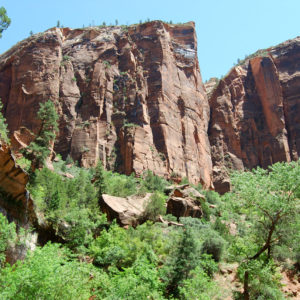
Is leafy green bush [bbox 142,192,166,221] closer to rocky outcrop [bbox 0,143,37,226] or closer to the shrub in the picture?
the shrub

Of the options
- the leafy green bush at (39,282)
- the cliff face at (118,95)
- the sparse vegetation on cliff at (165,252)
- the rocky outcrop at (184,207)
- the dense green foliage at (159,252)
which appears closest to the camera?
the leafy green bush at (39,282)

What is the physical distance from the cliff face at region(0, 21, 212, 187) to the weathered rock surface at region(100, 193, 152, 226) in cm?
2105

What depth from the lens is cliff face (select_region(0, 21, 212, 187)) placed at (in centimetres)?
5519

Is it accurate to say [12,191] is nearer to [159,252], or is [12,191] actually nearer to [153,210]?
[159,252]

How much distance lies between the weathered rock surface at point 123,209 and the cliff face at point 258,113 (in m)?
33.1

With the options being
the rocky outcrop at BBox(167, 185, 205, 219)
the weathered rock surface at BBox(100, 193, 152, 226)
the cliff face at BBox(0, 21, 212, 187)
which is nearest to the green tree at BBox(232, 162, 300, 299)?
the weathered rock surface at BBox(100, 193, 152, 226)

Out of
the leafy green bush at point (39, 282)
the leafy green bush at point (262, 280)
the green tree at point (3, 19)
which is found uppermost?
the green tree at point (3, 19)

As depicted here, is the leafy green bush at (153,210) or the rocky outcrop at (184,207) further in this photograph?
the rocky outcrop at (184,207)

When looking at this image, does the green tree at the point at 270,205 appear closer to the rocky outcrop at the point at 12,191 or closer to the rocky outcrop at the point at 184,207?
the rocky outcrop at the point at 12,191

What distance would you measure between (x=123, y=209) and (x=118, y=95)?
1438 inches

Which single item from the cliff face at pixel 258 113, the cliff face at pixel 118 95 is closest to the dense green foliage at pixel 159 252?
the cliff face at pixel 118 95

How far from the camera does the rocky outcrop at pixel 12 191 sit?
17953 mm

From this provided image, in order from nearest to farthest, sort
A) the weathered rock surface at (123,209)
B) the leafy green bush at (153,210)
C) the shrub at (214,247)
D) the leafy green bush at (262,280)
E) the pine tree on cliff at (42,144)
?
the leafy green bush at (262,280)
the shrub at (214,247)
the weathered rock surface at (123,209)
the leafy green bush at (153,210)
the pine tree on cliff at (42,144)

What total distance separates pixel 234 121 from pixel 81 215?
2051 inches
